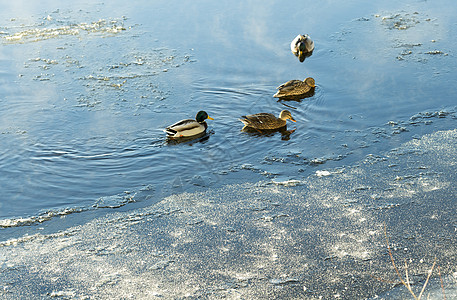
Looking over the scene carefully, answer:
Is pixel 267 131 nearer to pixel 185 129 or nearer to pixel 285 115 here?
pixel 285 115

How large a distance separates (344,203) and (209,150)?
7.35ft

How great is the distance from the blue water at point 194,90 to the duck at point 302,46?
134 millimetres

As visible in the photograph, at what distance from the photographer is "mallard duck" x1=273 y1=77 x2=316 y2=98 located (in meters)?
8.99

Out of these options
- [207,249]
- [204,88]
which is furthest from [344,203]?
[204,88]

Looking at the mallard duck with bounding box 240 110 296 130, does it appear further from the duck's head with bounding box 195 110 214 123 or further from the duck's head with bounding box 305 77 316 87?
the duck's head with bounding box 305 77 316 87

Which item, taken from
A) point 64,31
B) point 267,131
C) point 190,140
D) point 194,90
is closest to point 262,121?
point 267,131

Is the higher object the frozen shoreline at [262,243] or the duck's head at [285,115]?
the duck's head at [285,115]

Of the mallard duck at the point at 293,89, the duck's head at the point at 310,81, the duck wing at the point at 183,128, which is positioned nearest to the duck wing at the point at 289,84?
the mallard duck at the point at 293,89

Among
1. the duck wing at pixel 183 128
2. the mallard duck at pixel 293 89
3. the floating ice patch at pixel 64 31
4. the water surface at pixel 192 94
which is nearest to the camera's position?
the water surface at pixel 192 94

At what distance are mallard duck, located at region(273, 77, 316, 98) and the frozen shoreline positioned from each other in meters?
2.54

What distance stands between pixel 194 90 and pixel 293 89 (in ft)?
5.36

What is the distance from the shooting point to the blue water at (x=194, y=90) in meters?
7.04

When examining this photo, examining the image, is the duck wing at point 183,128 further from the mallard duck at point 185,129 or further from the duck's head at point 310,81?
the duck's head at point 310,81

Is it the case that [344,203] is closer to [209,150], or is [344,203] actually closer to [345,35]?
[209,150]
